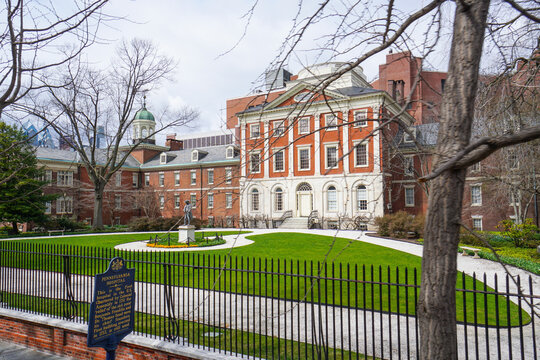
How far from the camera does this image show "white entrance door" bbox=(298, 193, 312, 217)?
36906mm

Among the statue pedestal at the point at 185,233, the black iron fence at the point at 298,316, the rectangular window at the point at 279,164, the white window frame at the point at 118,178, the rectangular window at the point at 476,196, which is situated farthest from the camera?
the white window frame at the point at 118,178

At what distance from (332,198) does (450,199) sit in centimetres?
3357

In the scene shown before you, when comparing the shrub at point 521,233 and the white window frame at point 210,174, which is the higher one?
the white window frame at point 210,174

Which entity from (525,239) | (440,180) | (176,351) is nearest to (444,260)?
(440,180)

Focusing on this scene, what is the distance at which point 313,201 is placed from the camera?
1439 inches

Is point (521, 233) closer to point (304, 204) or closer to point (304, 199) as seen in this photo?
point (304, 204)

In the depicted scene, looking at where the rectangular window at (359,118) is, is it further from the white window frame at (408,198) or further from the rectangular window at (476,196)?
the white window frame at (408,198)

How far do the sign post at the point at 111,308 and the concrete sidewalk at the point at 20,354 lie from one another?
2.23m

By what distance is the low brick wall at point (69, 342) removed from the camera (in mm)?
5957

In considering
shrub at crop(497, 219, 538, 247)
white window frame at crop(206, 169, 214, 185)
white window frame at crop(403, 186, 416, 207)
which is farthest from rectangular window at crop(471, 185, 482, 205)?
white window frame at crop(206, 169, 214, 185)

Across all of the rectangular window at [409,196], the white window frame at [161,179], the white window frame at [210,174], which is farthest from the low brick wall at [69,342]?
the white window frame at [161,179]

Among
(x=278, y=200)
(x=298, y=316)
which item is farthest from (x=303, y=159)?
(x=298, y=316)

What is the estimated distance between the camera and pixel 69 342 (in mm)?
7039

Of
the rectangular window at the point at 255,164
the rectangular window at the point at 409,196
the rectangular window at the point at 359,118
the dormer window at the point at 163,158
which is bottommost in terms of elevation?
the rectangular window at the point at 409,196
